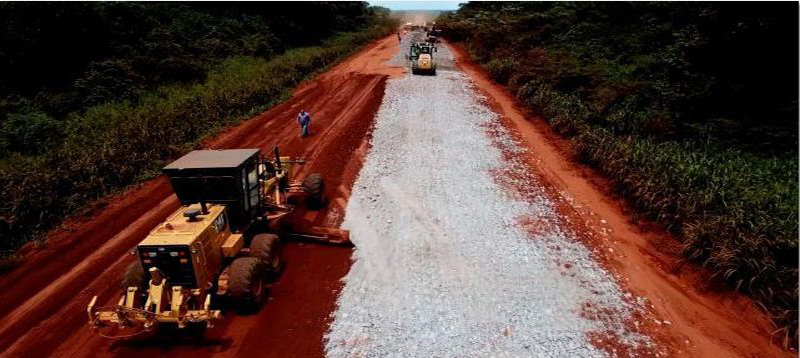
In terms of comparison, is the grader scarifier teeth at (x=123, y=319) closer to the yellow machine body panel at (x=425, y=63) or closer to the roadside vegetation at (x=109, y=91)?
the roadside vegetation at (x=109, y=91)

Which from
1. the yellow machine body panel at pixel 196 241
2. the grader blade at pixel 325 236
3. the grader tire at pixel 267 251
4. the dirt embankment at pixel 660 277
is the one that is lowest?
the dirt embankment at pixel 660 277

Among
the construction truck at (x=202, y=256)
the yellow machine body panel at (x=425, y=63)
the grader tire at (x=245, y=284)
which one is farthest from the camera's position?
the yellow machine body panel at (x=425, y=63)

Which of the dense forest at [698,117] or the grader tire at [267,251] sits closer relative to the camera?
the grader tire at [267,251]

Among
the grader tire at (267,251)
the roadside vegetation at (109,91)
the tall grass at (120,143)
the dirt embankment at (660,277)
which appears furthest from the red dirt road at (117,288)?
the dirt embankment at (660,277)

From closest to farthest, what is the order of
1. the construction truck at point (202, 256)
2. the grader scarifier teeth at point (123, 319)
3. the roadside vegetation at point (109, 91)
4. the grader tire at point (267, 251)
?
the grader scarifier teeth at point (123, 319) → the construction truck at point (202, 256) → the grader tire at point (267, 251) → the roadside vegetation at point (109, 91)

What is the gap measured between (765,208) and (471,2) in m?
56.6

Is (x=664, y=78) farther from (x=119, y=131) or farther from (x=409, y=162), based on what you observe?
(x=119, y=131)

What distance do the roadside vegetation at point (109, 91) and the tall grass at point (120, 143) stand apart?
33 mm

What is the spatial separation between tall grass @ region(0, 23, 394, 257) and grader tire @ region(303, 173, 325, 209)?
18.5ft

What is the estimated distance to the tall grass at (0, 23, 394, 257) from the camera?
38.3ft

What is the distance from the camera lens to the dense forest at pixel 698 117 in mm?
9930

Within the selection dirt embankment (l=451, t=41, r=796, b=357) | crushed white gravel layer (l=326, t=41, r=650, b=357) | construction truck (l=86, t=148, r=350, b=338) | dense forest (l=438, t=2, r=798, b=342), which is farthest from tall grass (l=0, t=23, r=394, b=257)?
dense forest (l=438, t=2, r=798, b=342)

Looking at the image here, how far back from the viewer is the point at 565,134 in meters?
18.3

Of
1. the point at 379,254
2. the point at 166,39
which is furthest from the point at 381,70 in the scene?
the point at 379,254
